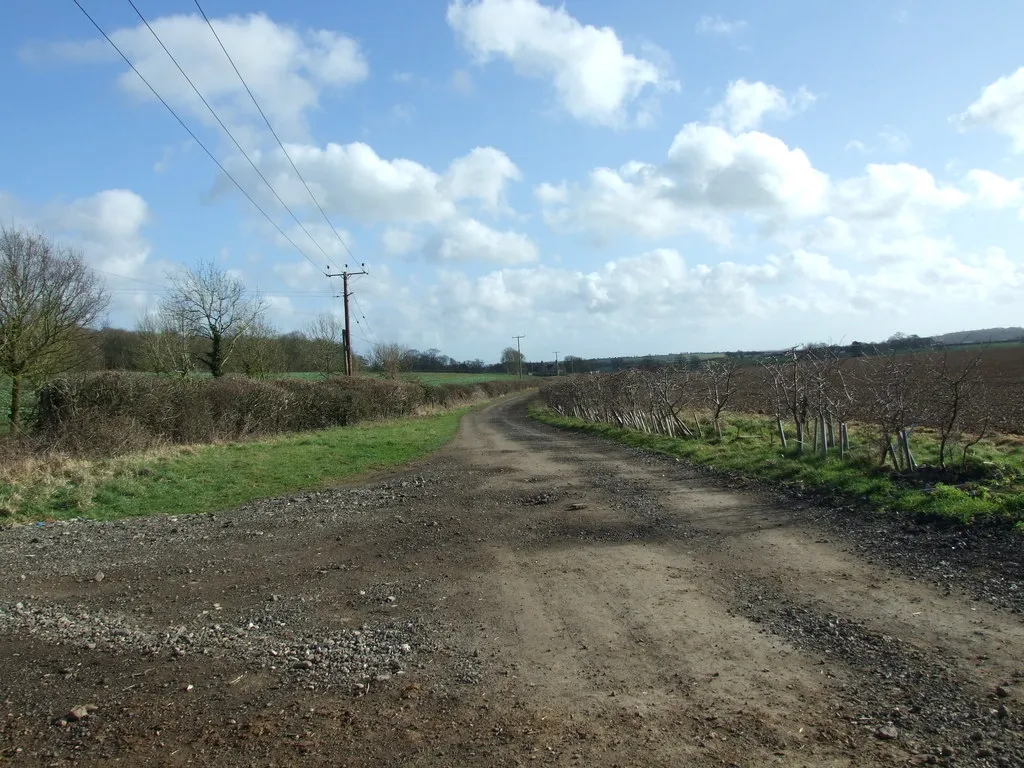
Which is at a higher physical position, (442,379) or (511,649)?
(442,379)

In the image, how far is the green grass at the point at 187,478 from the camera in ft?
36.4

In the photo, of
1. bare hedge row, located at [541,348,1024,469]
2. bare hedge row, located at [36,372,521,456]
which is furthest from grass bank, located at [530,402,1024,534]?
bare hedge row, located at [36,372,521,456]

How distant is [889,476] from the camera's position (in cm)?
1013

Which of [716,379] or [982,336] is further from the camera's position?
[716,379]

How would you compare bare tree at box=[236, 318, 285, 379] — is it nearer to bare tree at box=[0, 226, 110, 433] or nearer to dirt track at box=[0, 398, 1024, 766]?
bare tree at box=[0, 226, 110, 433]

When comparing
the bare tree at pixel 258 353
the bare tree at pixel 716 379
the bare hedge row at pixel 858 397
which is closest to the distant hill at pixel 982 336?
the bare hedge row at pixel 858 397

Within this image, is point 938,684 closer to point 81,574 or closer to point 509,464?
point 81,574

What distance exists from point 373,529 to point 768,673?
231 inches

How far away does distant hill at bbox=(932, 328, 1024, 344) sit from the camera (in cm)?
1224

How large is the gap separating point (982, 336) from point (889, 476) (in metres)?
7.98

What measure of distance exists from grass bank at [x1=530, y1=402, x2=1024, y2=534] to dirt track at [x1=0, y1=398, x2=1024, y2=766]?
130 centimetres

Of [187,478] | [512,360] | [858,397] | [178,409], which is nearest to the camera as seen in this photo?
[858,397]

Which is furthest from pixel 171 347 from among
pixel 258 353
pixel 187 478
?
pixel 187 478

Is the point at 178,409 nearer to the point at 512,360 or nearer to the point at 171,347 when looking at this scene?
the point at 171,347
